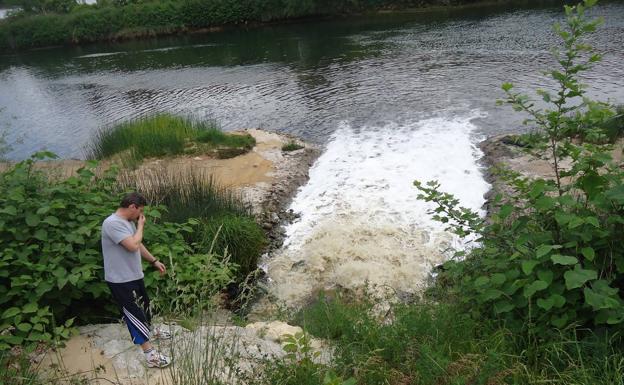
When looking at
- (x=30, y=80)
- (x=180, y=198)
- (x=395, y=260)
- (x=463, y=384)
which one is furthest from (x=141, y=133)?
(x=30, y=80)

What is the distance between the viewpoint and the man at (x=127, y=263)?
4840 mm

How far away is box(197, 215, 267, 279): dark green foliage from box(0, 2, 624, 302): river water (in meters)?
0.42

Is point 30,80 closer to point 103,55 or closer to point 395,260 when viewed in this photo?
point 103,55

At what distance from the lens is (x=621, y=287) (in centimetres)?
402

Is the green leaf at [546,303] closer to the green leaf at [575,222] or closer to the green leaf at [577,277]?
the green leaf at [577,277]

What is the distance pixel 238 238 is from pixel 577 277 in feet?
19.5

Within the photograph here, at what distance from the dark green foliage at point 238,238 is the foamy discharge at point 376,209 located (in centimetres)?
41

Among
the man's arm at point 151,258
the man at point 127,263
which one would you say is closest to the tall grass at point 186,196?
the man's arm at point 151,258

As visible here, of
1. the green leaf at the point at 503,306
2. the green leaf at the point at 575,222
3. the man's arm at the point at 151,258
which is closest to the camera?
the green leaf at the point at 575,222

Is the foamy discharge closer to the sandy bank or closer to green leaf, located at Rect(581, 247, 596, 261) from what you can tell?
the sandy bank

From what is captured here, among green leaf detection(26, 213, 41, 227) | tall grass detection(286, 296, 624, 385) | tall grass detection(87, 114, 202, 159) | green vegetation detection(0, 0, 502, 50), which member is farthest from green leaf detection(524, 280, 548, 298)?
green vegetation detection(0, 0, 502, 50)

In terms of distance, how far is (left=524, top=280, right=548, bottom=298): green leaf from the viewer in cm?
367

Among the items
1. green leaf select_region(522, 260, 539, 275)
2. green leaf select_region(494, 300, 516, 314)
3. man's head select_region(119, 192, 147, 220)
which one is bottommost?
green leaf select_region(494, 300, 516, 314)

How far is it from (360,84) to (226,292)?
13454 mm
